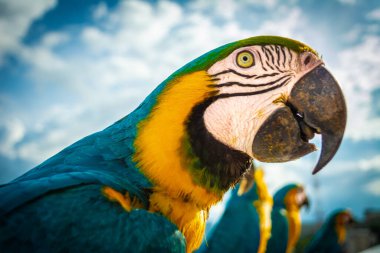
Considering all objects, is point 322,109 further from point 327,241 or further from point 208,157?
point 327,241

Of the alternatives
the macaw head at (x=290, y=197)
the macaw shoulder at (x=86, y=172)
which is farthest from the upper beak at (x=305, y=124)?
the macaw head at (x=290, y=197)

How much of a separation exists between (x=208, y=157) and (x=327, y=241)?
26.9ft

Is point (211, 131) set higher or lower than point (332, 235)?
higher

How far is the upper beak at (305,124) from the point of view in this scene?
4.81ft

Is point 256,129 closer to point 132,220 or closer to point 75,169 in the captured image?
point 132,220

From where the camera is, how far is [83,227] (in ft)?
3.70

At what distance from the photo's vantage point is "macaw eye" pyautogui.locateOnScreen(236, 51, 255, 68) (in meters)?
1.54

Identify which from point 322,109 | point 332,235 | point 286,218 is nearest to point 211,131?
point 322,109

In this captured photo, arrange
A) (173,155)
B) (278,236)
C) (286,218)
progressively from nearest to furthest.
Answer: (173,155) → (278,236) → (286,218)

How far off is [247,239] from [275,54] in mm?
3289

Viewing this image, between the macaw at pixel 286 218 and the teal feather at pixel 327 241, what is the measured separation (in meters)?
1.38

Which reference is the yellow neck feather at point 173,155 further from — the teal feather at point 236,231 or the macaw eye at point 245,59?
the teal feather at point 236,231

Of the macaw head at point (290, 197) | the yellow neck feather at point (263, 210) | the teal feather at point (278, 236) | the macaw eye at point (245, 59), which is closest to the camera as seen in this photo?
the macaw eye at point (245, 59)

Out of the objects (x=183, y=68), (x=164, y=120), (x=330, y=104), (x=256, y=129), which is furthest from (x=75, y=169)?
(x=330, y=104)
